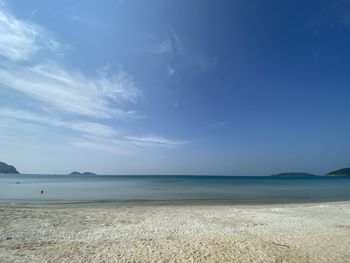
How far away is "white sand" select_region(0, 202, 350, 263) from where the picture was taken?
26.2ft

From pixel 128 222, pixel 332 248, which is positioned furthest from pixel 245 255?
pixel 128 222

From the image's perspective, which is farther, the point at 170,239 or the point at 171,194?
the point at 171,194

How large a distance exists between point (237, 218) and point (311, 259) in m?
7.16

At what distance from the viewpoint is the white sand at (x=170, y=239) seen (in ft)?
26.2

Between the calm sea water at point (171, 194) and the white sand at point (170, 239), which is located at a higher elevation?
the white sand at point (170, 239)

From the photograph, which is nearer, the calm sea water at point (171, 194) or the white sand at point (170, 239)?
the white sand at point (170, 239)

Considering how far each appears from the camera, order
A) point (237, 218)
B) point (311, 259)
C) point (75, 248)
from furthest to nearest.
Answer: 1. point (237, 218)
2. point (75, 248)
3. point (311, 259)

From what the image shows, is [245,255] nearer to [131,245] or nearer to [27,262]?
[131,245]

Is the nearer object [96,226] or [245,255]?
[245,255]

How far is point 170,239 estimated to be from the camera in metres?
10.0

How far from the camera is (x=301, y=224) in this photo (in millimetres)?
13266

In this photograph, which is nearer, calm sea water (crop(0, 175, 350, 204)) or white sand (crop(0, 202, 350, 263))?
white sand (crop(0, 202, 350, 263))

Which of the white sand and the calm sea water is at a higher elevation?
the white sand

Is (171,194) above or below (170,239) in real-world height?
below
